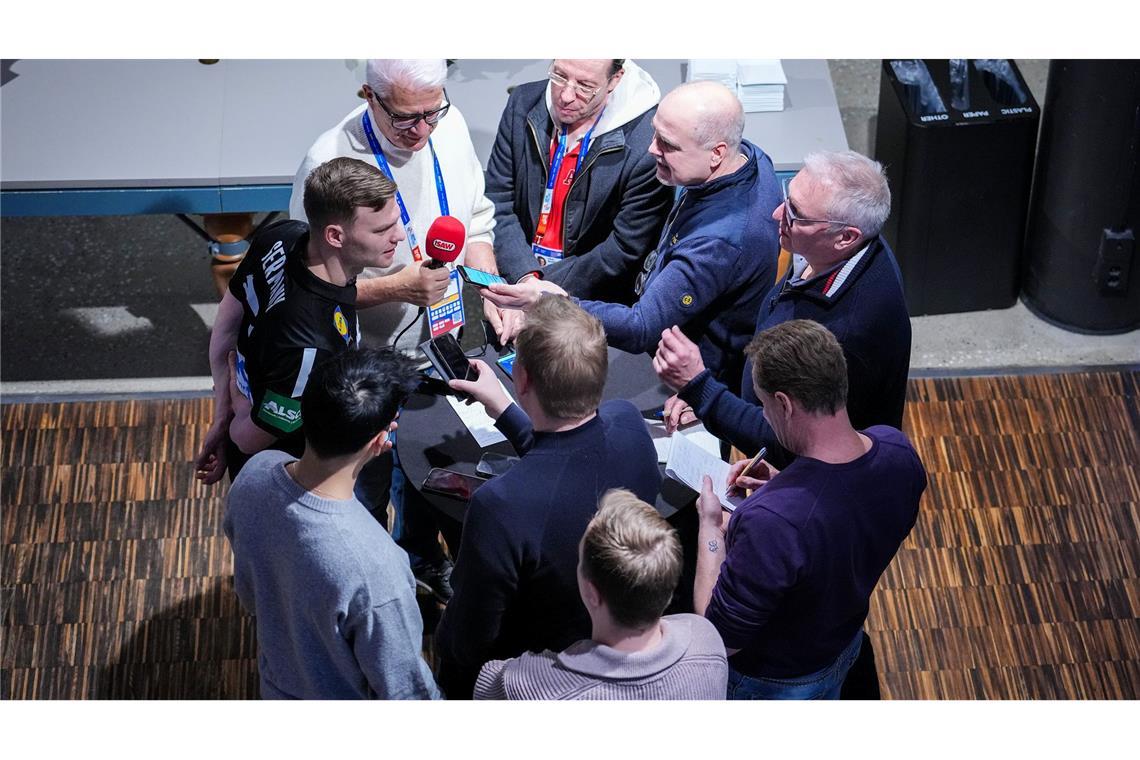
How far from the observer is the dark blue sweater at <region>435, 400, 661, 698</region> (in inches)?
96.3

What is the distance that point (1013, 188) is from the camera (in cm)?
479

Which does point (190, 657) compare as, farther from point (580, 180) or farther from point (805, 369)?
point (805, 369)

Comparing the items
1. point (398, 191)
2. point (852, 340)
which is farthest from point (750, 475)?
point (398, 191)

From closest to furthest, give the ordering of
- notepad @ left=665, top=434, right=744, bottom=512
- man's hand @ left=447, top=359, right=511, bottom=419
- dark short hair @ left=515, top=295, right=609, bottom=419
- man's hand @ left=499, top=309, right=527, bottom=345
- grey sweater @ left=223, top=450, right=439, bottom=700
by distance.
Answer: grey sweater @ left=223, top=450, right=439, bottom=700 < dark short hair @ left=515, top=295, right=609, bottom=419 < man's hand @ left=447, top=359, right=511, bottom=419 < notepad @ left=665, top=434, right=744, bottom=512 < man's hand @ left=499, top=309, right=527, bottom=345

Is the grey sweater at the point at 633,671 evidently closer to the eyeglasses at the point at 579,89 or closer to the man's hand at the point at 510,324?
the man's hand at the point at 510,324

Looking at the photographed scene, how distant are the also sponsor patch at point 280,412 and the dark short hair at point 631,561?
0.93m

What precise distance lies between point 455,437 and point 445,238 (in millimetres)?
512

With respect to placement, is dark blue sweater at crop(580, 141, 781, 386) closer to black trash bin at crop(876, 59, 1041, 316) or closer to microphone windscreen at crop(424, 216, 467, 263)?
microphone windscreen at crop(424, 216, 467, 263)

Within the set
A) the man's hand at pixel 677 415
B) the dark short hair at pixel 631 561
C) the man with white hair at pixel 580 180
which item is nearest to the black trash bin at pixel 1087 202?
the man with white hair at pixel 580 180

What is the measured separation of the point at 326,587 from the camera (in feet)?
7.78

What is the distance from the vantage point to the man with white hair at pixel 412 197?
334cm

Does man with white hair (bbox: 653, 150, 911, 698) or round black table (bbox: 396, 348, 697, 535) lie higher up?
man with white hair (bbox: 653, 150, 911, 698)

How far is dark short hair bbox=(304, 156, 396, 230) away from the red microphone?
11.3 inches

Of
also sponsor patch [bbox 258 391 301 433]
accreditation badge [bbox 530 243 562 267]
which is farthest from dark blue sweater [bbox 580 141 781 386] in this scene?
also sponsor patch [bbox 258 391 301 433]
